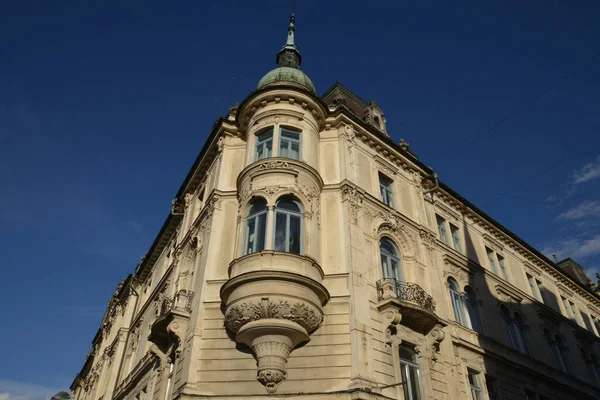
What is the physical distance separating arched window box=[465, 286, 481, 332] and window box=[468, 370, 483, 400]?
9.71ft

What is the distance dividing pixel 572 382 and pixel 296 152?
21015 mm

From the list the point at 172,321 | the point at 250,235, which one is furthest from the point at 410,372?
the point at 172,321

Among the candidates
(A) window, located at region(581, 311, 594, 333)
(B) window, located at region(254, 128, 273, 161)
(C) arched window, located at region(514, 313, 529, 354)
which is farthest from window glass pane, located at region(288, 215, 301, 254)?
(A) window, located at region(581, 311, 594, 333)

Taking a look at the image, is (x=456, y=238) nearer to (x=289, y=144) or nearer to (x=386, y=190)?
(x=386, y=190)

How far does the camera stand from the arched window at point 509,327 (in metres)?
24.8

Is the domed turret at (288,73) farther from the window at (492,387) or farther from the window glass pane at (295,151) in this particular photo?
the window at (492,387)

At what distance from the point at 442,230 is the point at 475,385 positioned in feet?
29.0

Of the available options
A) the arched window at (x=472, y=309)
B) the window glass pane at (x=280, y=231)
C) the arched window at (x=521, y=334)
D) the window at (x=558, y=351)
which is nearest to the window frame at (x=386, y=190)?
the window glass pane at (x=280, y=231)

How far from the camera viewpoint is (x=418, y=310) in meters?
17.7

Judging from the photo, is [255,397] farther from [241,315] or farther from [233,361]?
[241,315]

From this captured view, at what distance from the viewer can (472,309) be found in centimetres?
2403

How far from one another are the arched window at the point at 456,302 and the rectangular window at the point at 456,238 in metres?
3.04

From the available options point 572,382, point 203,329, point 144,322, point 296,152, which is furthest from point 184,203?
point 572,382

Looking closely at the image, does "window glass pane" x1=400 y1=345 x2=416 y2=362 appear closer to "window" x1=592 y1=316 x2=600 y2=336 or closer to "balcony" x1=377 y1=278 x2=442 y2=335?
"balcony" x1=377 y1=278 x2=442 y2=335
